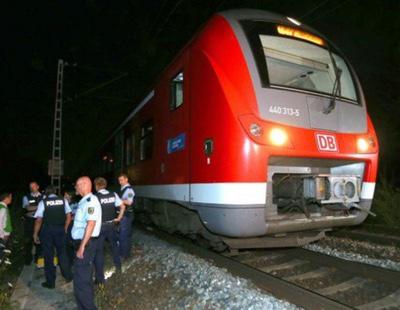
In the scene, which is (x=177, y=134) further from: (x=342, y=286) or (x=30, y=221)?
(x=30, y=221)

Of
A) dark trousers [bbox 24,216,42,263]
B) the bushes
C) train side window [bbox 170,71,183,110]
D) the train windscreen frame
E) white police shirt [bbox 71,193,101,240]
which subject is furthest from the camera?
the bushes

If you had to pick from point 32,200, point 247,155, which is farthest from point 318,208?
point 32,200

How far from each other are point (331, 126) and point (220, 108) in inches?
60.6

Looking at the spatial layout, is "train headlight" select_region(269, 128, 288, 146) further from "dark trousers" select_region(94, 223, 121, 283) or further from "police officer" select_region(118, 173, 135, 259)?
"police officer" select_region(118, 173, 135, 259)

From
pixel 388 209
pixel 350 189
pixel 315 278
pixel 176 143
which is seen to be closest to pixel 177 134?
pixel 176 143

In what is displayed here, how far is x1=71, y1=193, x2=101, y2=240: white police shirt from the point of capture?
481 cm

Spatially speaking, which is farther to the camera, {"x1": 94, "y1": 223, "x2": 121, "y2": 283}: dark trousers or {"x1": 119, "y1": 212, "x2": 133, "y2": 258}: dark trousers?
{"x1": 119, "y1": 212, "x2": 133, "y2": 258}: dark trousers

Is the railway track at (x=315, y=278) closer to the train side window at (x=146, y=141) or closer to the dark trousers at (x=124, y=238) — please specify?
the dark trousers at (x=124, y=238)

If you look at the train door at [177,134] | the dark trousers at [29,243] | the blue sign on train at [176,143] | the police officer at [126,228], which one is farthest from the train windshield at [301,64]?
the dark trousers at [29,243]

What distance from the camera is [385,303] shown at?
465 centimetres

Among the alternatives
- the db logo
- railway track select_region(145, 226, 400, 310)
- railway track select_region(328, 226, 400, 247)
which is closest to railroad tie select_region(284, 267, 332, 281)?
railway track select_region(145, 226, 400, 310)

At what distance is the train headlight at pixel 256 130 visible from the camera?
5215 millimetres

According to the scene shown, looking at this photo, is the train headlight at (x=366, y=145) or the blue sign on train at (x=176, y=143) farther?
the blue sign on train at (x=176, y=143)

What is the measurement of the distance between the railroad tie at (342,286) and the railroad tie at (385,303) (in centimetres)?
49
